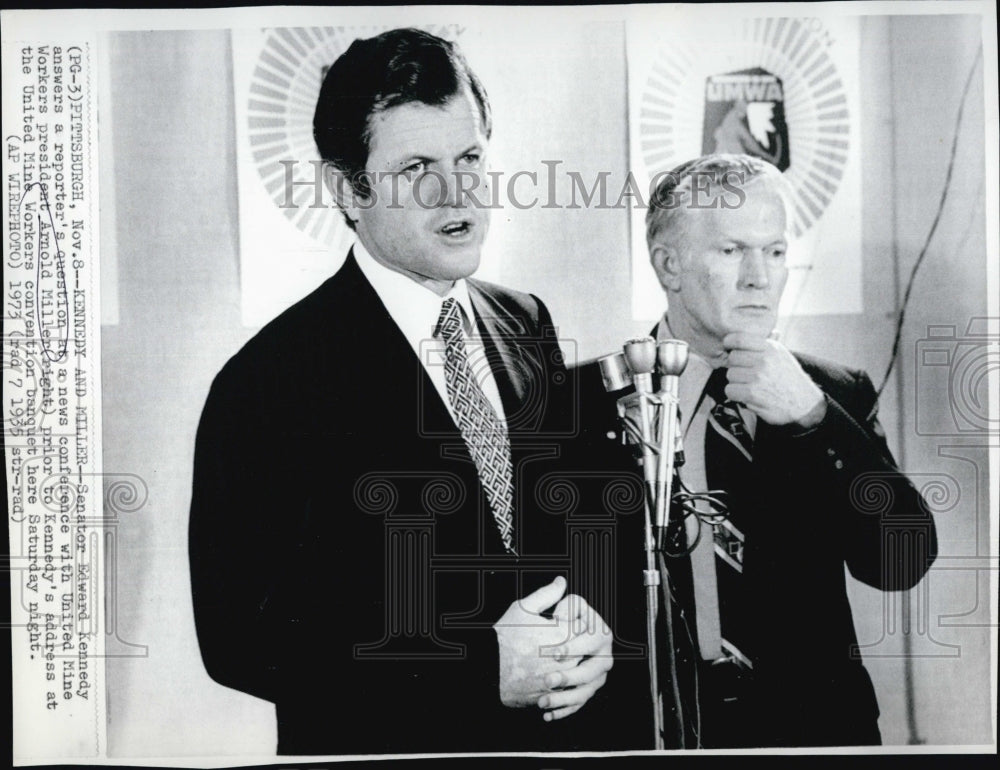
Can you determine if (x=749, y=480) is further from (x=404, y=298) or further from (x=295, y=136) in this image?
(x=295, y=136)

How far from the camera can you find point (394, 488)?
4.53 ft

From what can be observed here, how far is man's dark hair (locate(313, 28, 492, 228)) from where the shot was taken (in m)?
1.38

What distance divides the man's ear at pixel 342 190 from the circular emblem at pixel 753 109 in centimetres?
46

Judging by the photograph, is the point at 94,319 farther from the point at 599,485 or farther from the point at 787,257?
the point at 787,257

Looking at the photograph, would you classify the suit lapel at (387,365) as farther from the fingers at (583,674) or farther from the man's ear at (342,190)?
the fingers at (583,674)

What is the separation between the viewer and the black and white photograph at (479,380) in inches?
54.5

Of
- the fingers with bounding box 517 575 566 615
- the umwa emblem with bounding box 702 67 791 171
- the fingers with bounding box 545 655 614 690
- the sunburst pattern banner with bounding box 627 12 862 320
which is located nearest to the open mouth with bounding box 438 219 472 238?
the sunburst pattern banner with bounding box 627 12 862 320

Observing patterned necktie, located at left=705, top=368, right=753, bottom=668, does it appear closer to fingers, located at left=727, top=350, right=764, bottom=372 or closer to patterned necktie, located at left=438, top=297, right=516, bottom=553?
fingers, located at left=727, top=350, right=764, bottom=372

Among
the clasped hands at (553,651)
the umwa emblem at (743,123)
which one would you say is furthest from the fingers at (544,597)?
the umwa emblem at (743,123)

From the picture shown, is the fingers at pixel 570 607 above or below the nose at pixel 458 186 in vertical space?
below

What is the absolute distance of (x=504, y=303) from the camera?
4.61 feet

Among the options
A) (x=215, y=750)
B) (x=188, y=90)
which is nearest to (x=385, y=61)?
(x=188, y=90)

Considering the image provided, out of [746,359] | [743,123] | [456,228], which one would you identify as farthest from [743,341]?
[456,228]

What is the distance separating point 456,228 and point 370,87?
0.25 meters
